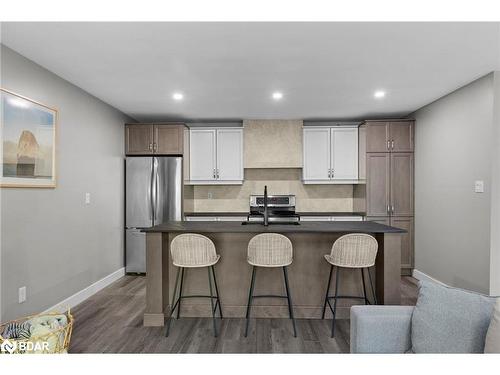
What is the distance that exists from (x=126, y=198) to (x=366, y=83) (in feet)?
12.2

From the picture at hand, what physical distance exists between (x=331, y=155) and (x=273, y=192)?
121 cm

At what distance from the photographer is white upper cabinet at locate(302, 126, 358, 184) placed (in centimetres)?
505

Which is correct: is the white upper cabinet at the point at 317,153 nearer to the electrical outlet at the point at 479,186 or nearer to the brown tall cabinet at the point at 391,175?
the brown tall cabinet at the point at 391,175

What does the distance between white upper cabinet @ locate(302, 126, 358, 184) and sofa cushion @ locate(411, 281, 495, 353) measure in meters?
3.62

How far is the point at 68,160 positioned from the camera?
11.0 ft

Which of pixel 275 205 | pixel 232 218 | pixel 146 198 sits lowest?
pixel 232 218

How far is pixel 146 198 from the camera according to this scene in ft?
15.4

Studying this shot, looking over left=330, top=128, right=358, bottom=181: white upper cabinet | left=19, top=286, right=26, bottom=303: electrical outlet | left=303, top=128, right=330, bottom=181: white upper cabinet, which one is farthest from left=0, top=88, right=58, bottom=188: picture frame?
left=330, top=128, right=358, bottom=181: white upper cabinet

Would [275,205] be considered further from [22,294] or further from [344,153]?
[22,294]

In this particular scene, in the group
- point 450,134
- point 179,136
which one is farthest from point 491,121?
point 179,136

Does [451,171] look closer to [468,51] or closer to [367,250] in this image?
[468,51]

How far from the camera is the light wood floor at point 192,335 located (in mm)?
2494

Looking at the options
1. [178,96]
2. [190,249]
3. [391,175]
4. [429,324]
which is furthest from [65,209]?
[391,175]

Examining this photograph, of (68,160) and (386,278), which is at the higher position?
(68,160)
